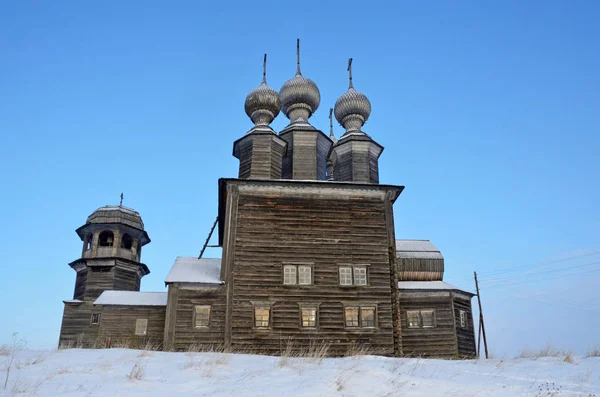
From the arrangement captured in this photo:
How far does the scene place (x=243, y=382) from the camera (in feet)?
25.3

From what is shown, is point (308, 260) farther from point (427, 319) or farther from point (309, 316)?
point (427, 319)

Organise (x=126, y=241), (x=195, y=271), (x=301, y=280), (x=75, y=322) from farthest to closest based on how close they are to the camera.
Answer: (x=126, y=241) < (x=75, y=322) < (x=195, y=271) < (x=301, y=280)

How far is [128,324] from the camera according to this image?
2256cm

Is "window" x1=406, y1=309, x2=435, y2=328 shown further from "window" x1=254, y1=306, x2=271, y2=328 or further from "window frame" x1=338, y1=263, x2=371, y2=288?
"window" x1=254, y1=306, x2=271, y2=328

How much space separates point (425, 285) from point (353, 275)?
437cm

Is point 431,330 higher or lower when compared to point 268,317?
lower

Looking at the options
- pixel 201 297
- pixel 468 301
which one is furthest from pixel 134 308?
pixel 468 301

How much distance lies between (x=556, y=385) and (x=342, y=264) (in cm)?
1253

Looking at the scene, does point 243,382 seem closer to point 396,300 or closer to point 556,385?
point 556,385

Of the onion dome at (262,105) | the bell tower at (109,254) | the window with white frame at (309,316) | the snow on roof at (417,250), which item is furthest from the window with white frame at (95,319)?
the snow on roof at (417,250)

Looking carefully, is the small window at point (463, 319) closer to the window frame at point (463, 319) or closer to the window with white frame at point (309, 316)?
the window frame at point (463, 319)

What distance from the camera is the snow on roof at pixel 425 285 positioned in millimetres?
22500

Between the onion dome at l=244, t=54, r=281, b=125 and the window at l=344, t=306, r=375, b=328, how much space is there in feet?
37.5

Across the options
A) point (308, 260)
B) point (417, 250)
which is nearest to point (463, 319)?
point (417, 250)
